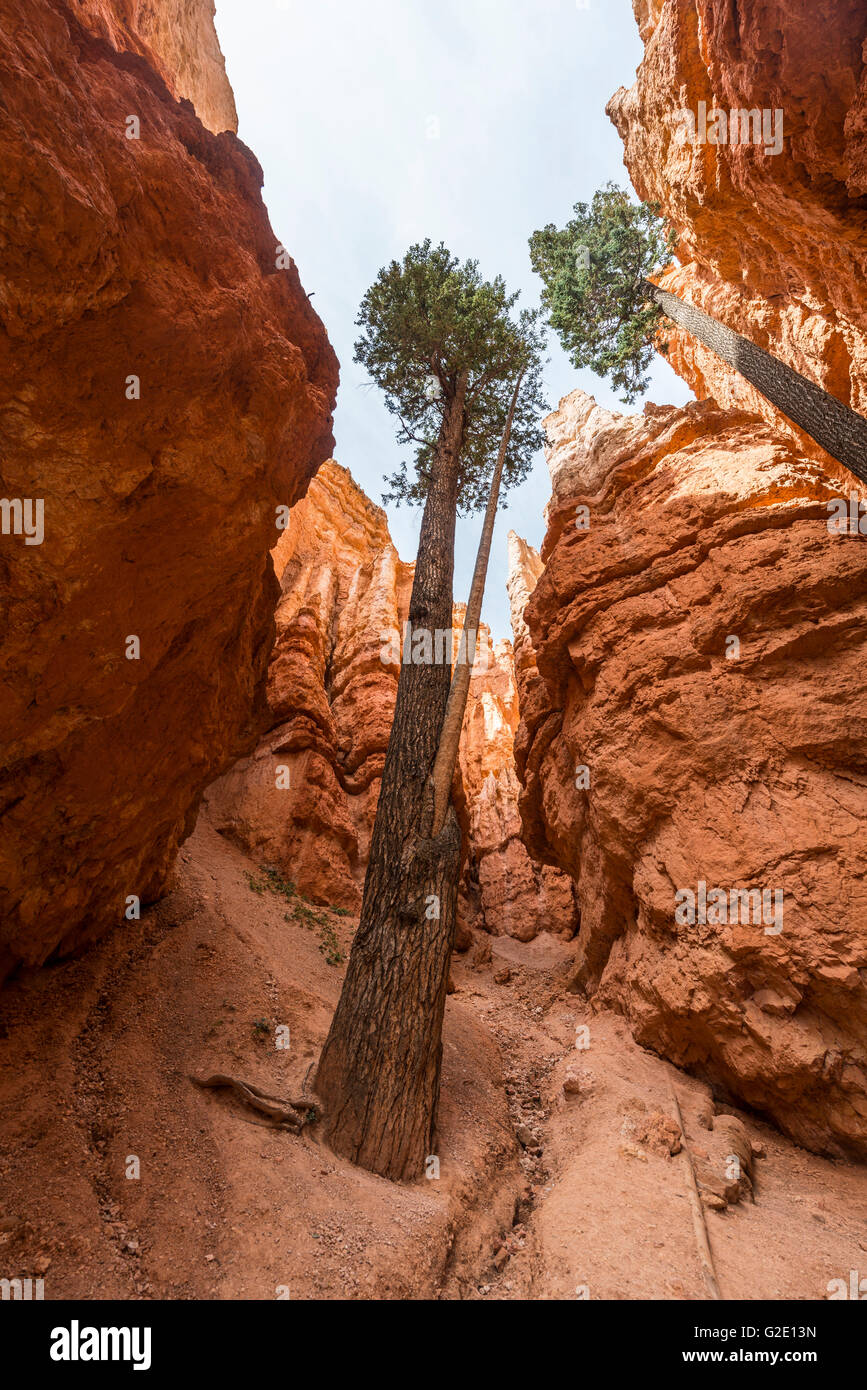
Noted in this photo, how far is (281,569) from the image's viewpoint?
18469 millimetres

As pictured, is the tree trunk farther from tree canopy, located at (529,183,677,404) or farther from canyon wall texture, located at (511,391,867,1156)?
tree canopy, located at (529,183,677,404)

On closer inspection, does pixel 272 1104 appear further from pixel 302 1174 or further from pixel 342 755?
pixel 342 755

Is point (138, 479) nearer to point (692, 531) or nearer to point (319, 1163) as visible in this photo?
point (319, 1163)

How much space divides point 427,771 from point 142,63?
5.63 meters

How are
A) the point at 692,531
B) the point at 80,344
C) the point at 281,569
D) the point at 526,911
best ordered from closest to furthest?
the point at 80,344, the point at 692,531, the point at 526,911, the point at 281,569

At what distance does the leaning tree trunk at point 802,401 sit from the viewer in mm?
6037

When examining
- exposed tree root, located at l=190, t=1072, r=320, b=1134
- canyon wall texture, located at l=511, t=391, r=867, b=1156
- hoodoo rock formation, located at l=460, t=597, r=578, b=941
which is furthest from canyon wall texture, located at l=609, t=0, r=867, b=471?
hoodoo rock formation, located at l=460, t=597, r=578, b=941

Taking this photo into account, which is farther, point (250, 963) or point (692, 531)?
point (692, 531)

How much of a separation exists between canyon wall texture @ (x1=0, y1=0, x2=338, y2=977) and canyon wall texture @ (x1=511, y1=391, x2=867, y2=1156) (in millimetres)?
5039

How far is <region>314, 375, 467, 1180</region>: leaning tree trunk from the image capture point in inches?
177

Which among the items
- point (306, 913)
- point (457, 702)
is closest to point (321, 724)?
point (306, 913)

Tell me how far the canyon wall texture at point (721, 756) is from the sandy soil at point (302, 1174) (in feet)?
2.71

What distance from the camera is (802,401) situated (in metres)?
6.69

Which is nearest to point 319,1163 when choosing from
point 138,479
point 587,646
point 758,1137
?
point 758,1137
